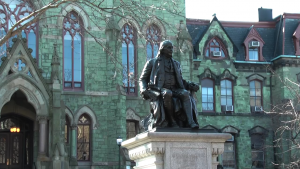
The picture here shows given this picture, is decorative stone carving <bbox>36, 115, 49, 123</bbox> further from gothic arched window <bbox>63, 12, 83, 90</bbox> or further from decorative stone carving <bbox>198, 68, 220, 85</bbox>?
decorative stone carving <bbox>198, 68, 220, 85</bbox>

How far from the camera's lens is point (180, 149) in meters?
9.57

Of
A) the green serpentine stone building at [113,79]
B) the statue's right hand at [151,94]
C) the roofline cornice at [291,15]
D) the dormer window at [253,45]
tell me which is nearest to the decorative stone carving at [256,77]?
the green serpentine stone building at [113,79]

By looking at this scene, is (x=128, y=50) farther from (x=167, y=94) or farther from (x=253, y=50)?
(x=167, y=94)

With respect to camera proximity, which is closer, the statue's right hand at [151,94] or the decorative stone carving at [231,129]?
the statue's right hand at [151,94]

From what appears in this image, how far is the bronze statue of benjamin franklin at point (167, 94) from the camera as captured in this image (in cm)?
994

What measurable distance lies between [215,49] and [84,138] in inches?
403

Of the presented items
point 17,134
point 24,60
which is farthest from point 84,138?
point 24,60

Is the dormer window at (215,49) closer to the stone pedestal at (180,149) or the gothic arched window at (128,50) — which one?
the gothic arched window at (128,50)

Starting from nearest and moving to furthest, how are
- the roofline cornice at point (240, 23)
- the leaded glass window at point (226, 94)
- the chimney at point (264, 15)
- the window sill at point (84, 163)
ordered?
the window sill at point (84, 163)
the leaded glass window at point (226, 94)
the roofline cornice at point (240, 23)
the chimney at point (264, 15)

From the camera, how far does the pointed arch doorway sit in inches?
1076

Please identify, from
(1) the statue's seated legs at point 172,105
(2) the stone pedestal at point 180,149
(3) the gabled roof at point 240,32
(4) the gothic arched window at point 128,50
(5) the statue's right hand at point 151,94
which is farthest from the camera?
(3) the gabled roof at point 240,32

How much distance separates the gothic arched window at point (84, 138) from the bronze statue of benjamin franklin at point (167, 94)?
18.1 metres

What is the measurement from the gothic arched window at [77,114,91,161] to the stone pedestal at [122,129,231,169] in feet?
61.3

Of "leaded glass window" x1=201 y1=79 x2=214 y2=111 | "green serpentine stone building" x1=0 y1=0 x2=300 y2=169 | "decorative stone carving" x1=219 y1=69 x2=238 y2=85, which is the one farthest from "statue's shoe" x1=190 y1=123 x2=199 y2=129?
"decorative stone carving" x1=219 y1=69 x2=238 y2=85
